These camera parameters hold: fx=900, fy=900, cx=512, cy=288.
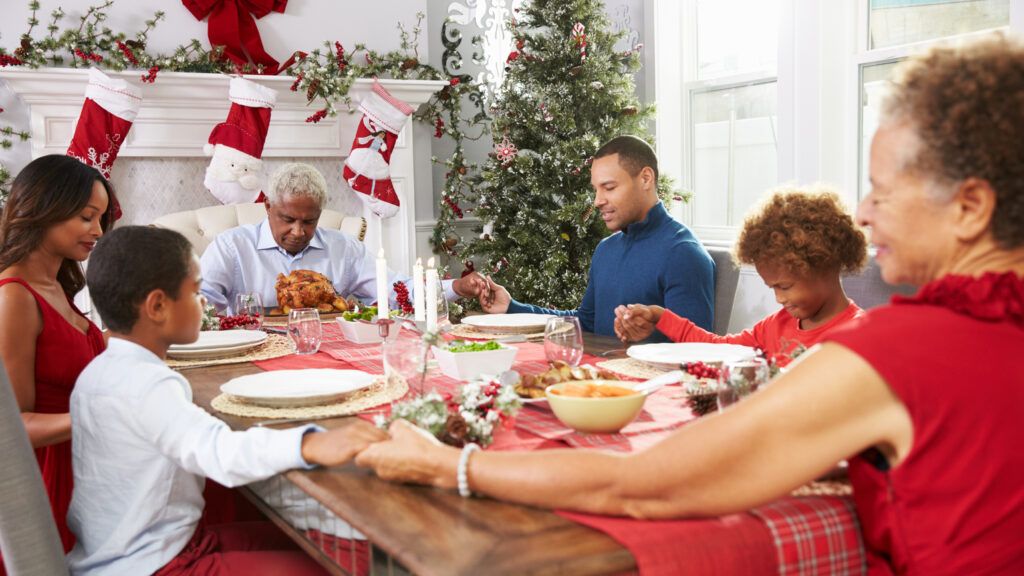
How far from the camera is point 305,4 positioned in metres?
4.79

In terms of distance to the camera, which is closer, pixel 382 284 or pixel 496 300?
pixel 382 284

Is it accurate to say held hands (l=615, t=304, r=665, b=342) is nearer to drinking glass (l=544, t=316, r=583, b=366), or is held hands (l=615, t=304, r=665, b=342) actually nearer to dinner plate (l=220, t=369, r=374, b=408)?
drinking glass (l=544, t=316, r=583, b=366)

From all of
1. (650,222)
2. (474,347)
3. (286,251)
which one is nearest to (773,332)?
(474,347)

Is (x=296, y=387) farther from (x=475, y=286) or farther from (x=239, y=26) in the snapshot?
(x=239, y=26)

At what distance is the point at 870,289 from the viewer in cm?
243

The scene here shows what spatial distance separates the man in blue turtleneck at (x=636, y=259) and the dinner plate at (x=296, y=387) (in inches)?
39.4

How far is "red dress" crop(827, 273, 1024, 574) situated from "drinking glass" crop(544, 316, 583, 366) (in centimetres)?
80

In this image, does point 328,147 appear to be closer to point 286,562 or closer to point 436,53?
point 436,53

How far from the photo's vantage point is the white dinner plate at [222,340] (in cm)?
223

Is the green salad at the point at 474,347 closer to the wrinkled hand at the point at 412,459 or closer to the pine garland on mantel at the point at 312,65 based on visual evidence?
the wrinkled hand at the point at 412,459

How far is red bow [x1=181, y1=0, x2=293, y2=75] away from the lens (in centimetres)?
448

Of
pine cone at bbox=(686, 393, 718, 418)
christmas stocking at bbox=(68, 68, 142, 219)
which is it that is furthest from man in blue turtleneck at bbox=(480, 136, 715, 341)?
christmas stocking at bbox=(68, 68, 142, 219)

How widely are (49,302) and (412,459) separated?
1.12 meters

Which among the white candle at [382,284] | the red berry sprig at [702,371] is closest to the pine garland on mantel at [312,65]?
the white candle at [382,284]
